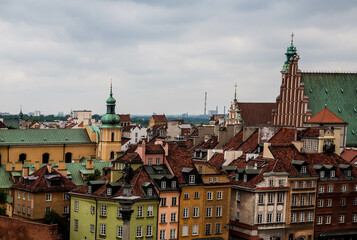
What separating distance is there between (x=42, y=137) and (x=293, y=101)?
4097 cm

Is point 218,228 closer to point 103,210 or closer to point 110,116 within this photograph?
point 103,210

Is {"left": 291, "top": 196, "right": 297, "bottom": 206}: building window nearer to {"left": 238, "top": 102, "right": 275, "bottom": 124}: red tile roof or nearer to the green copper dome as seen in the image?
the green copper dome

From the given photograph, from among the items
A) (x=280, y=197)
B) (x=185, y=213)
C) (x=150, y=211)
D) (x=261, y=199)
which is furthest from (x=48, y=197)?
(x=280, y=197)

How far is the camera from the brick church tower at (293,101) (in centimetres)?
10288

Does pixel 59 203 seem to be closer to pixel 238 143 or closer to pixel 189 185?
pixel 189 185

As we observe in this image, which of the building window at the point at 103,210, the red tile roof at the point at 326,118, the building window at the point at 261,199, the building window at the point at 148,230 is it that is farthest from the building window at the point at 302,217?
the red tile roof at the point at 326,118

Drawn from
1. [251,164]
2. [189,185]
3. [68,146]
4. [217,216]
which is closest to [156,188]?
[189,185]

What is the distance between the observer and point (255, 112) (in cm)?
13188

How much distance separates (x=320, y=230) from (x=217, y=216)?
12447 millimetres

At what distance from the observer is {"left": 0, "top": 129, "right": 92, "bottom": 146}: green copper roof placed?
100m

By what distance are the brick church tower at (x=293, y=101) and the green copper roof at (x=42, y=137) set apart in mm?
32661

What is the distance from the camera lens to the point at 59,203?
229 feet

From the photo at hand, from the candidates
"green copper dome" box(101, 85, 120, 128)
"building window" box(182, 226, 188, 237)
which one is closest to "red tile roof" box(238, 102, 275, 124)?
"green copper dome" box(101, 85, 120, 128)

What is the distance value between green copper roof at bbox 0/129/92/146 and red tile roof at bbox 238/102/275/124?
119 feet
